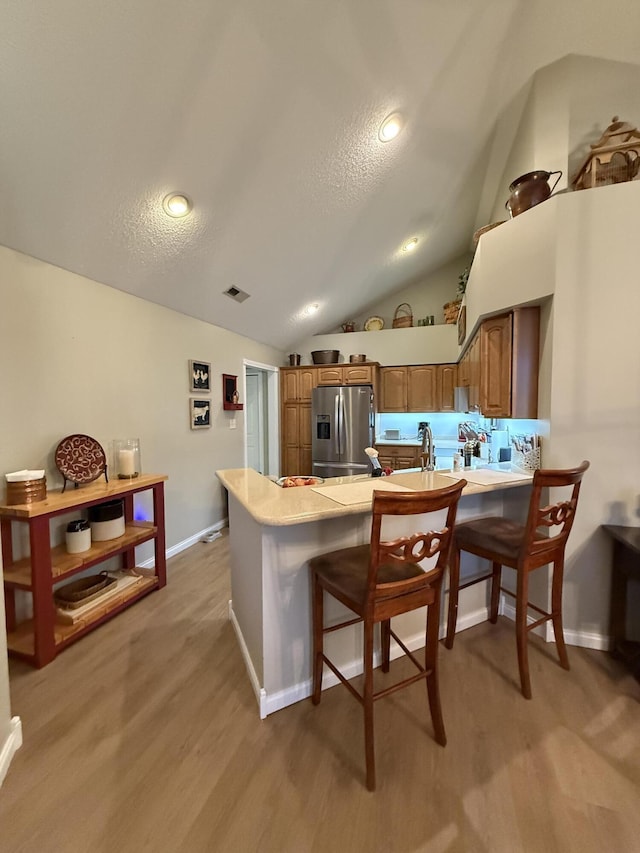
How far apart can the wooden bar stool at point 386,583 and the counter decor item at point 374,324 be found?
4.65m

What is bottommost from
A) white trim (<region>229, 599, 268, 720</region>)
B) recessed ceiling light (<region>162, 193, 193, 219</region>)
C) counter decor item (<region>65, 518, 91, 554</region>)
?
white trim (<region>229, 599, 268, 720</region>)

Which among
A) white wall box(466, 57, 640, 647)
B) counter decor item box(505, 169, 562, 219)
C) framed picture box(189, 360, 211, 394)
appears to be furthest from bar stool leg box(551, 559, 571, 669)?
framed picture box(189, 360, 211, 394)

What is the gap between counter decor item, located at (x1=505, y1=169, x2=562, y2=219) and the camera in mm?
2168

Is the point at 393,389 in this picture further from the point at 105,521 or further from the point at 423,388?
the point at 105,521

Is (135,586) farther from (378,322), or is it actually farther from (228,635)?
(378,322)

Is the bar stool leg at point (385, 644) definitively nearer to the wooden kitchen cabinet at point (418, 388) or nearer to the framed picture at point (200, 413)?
the framed picture at point (200, 413)

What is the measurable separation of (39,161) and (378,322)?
4.65m

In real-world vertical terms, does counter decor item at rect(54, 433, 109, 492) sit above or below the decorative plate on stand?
below

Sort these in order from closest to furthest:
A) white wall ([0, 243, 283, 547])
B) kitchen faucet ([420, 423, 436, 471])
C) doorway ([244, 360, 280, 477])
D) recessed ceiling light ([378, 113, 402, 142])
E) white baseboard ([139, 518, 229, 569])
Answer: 1. white wall ([0, 243, 283, 547])
2. recessed ceiling light ([378, 113, 402, 142])
3. kitchen faucet ([420, 423, 436, 471])
4. white baseboard ([139, 518, 229, 569])
5. doorway ([244, 360, 280, 477])

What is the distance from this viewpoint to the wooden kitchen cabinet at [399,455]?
508cm

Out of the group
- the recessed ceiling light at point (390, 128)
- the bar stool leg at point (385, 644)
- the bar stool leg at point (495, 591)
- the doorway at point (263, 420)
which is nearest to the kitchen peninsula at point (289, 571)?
the bar stool leg at point (385, 644)

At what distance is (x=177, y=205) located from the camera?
234 cm

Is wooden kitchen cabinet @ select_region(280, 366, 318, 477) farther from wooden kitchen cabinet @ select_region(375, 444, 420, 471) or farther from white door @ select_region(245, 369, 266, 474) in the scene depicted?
wooden kitchen cabinet @ select_region(375, 444, 420, 471)

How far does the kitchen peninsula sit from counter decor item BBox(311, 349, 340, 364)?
3.63 meters
